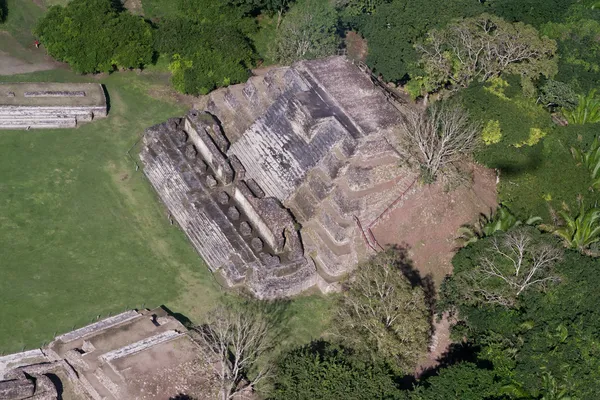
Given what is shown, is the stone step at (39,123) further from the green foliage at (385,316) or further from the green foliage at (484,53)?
the green foliage at (484,53)

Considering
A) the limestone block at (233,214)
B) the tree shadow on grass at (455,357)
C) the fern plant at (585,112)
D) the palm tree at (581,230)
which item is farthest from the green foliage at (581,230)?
the limestone block at (233,214)

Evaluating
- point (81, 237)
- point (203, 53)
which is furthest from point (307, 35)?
point (81, 237)

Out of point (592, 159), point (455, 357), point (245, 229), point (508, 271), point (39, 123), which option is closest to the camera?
point (455, 357)

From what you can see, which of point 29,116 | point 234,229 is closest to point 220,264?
point 234,229

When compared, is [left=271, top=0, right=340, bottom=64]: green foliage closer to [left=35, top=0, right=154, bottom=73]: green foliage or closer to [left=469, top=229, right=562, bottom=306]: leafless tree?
[left=35, top=0, right=154, bottom=73]: green foliage

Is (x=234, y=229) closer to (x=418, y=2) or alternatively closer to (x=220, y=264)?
(x=220, y=264)

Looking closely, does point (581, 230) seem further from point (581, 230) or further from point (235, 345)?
point (235, 345)
